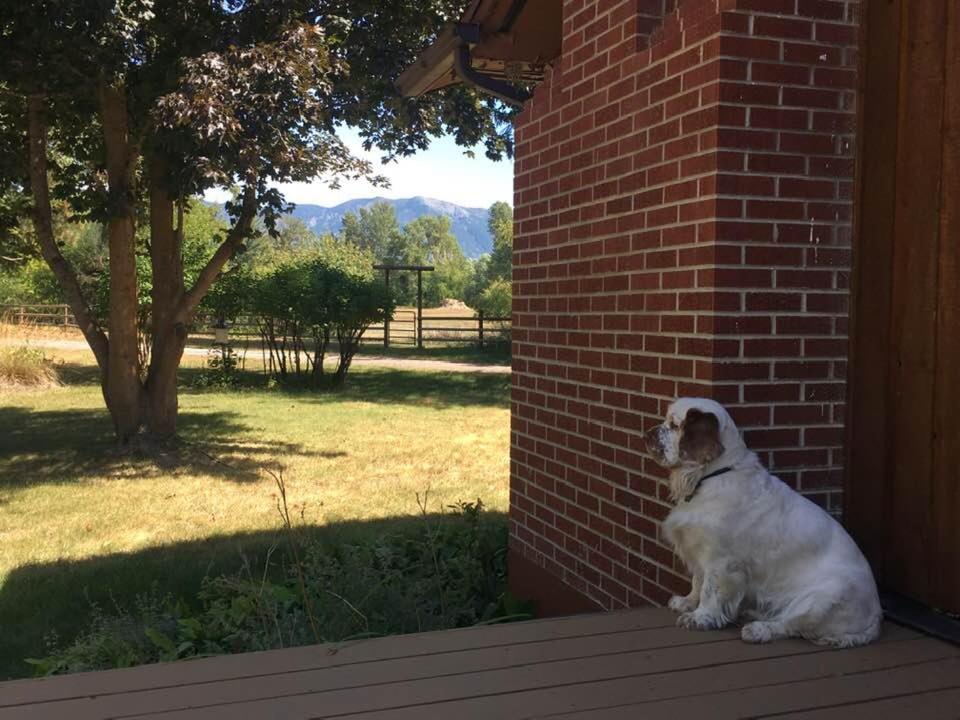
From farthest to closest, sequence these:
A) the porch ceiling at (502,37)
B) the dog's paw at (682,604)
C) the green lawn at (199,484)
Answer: the green lawn at (199,484) < the porch ceiling at (502,37) < the dog's paw at (682,604)

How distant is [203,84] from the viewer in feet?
26.5

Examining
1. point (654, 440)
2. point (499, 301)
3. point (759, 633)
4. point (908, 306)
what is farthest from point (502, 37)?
point (499, 301)

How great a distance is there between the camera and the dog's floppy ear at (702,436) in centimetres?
282

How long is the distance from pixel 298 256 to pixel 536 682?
131 feet

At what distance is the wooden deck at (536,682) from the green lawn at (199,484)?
204 centimetres

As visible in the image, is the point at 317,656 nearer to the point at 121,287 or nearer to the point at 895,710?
the point at 895,710

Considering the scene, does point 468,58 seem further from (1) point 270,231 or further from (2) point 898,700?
(1) point 270,231

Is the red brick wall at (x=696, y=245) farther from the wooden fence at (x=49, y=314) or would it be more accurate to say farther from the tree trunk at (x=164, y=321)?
the wooden fence at (x=49, y=314)

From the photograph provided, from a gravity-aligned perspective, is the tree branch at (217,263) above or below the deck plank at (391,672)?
above

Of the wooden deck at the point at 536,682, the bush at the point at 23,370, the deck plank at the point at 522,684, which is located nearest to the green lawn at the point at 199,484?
the bush at the point at 23,370

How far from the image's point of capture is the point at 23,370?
58.2ft

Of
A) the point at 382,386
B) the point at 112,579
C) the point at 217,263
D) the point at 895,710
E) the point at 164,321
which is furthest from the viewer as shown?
the point at 382,386

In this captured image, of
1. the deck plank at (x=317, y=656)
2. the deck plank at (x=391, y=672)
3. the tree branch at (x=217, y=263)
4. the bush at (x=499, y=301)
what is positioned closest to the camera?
the deck plank at (x=391, y=672)

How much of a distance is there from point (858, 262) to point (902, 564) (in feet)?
3.53
